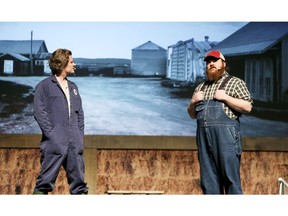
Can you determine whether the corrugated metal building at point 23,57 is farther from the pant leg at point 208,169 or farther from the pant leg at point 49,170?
the pant leg at point 208,169

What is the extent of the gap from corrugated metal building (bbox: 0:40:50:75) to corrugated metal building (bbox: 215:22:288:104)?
1.97 meters

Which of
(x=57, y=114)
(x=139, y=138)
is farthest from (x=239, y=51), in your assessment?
(x=57, y=114)

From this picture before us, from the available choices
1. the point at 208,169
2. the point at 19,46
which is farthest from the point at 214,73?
the point at 19,46

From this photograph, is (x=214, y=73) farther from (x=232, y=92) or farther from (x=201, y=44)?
(x=201, y=44)

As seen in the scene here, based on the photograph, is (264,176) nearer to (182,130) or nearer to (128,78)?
(182,130)

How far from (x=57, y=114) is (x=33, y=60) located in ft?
6.57

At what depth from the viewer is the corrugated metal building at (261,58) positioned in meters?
5.14

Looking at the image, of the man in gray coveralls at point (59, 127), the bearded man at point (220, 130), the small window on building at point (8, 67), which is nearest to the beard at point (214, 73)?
the bearded man at point (220, 130)

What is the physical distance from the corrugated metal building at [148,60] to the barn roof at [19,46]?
1.02 metres

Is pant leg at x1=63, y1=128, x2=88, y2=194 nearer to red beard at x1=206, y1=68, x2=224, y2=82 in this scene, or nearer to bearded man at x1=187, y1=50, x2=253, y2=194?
bearded man at x1=187, y1=50, x2=253, y2=194

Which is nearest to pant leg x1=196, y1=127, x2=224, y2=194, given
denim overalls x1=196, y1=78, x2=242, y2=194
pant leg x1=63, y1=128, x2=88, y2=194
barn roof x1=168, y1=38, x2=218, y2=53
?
denim overalls x1=196, y1=78, x2=242, y2=194

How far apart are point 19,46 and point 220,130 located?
286 cm

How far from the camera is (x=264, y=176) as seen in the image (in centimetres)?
521

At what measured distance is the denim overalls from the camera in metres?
3.29
